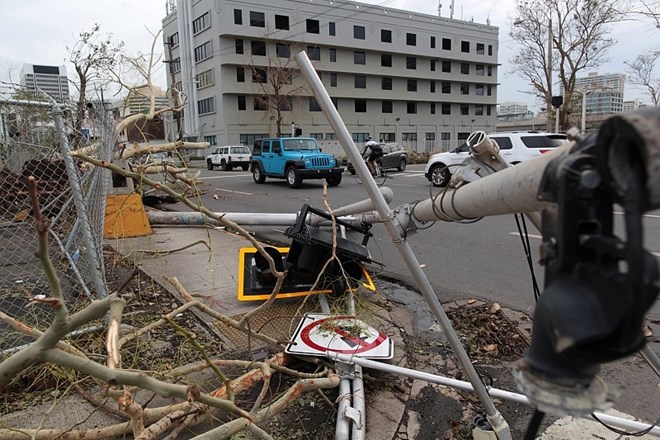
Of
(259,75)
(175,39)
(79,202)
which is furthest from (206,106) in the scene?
(79,202)

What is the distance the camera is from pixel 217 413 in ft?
8.43

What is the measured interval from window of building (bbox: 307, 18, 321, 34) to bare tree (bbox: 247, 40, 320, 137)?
3557 mm

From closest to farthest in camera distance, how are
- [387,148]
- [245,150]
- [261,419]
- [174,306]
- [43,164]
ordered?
[261,419] → [174,306] → [43,164] → [387,148] → [245,150]

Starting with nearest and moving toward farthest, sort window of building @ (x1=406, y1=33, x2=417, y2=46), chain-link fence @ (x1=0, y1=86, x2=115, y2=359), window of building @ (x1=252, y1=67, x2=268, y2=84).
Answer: chain-link fence @ (x1=0, y1=86, x2=115, y2=359), window of building @ (x1=252, y1=67, x2=268, y2=84), window of building @ (x1=406, y1=33, x2=417, y2=46)

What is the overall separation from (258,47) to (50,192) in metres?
45.9

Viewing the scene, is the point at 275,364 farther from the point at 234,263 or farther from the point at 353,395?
the point at 234,263

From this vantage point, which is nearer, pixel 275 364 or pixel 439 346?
pixel 275 364

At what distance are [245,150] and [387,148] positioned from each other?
11.2m

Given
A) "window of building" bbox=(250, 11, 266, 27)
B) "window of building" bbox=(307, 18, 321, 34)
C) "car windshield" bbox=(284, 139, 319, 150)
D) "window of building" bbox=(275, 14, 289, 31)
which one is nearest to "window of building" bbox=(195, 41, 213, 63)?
"window of building" bbox=(250, 11, 266, 27)

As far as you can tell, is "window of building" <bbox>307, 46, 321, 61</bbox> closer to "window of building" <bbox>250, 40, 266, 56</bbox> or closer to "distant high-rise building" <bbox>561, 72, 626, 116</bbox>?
"window of building" <bbox>250, 40, 266, 56</bbox>

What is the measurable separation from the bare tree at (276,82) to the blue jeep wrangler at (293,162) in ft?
80.4

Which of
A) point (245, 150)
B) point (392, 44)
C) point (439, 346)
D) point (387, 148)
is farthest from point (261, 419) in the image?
point (392, 44)

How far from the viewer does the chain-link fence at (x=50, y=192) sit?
366 centimetres

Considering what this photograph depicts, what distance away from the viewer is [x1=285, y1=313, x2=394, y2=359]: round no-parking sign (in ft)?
9.41
